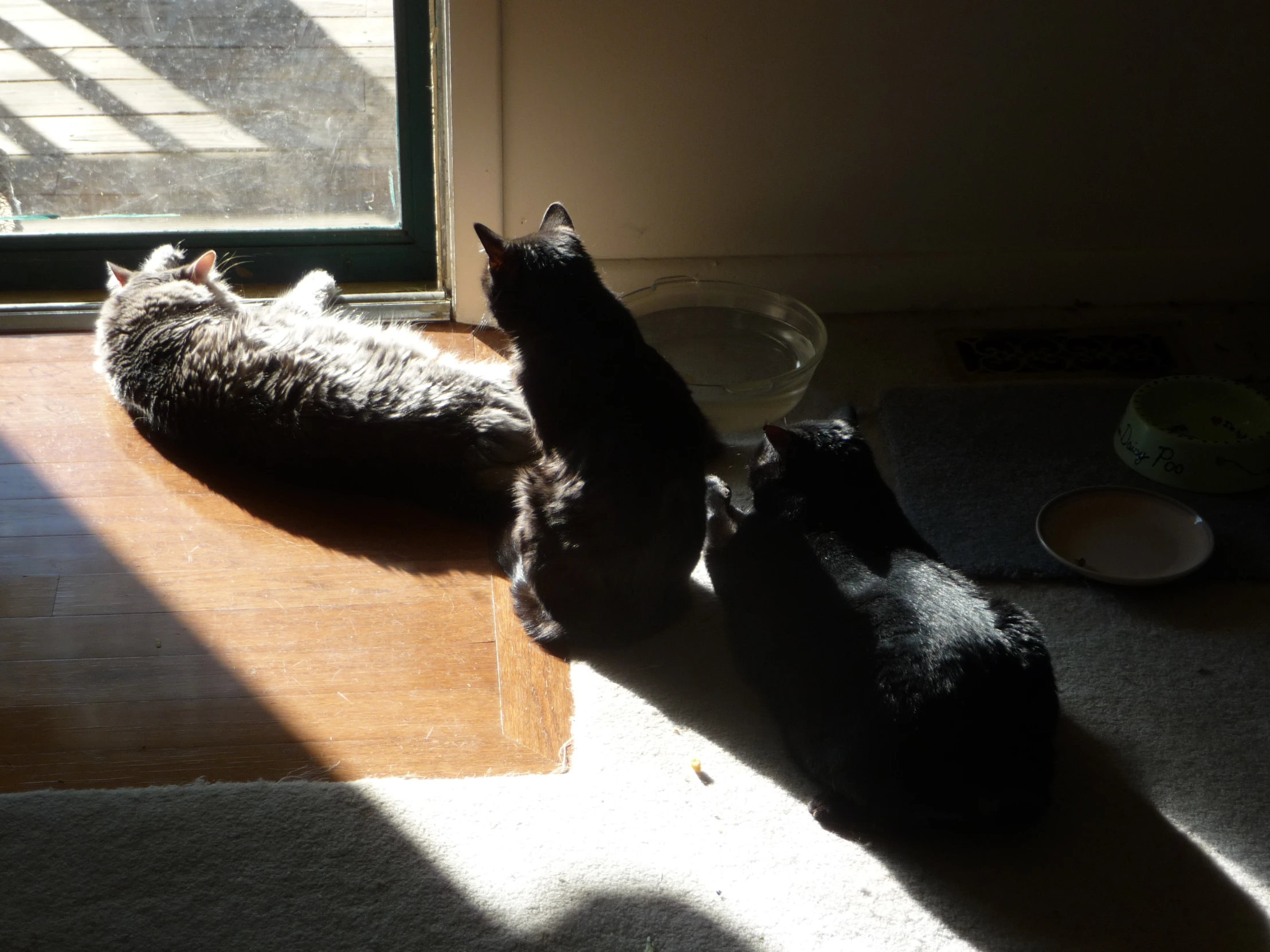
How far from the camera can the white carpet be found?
4.58 ft

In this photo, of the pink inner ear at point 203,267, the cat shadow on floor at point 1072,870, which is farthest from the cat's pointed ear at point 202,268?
the cat shadow on floor at point 1072,870

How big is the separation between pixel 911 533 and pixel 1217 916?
2.11 feet

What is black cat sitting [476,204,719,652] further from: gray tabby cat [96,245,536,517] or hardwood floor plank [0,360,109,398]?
hardwood floor plank [0,360,109,398]

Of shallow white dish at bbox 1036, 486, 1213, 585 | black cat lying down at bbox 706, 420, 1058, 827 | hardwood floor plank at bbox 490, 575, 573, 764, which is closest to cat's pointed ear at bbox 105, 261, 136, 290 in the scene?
hardwood floor plank at bbox 490, 575, 573, 764

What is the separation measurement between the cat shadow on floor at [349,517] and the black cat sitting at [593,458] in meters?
0.24

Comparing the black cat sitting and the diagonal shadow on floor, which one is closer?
the diagonal shadow on floor

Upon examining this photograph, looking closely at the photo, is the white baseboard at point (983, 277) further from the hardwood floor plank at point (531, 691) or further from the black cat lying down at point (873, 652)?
the hardwood floor plank at point (531, 691)

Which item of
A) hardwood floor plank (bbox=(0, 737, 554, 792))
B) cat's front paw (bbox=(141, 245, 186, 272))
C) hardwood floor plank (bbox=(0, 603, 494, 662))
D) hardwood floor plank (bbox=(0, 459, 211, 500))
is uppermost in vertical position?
cat's front paw (bbox=(141, 245, 186, 272))

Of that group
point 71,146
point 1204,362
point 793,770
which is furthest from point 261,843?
point 1204,362

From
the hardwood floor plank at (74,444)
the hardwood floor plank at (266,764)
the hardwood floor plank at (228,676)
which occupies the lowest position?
the hardwood floor plank at (266,764)

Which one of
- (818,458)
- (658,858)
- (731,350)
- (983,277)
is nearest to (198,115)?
(731,350)

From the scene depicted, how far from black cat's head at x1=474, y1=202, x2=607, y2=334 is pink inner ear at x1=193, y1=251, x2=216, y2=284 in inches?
35.8

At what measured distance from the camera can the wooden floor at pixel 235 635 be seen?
1.64 meters

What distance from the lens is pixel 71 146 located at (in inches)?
101
